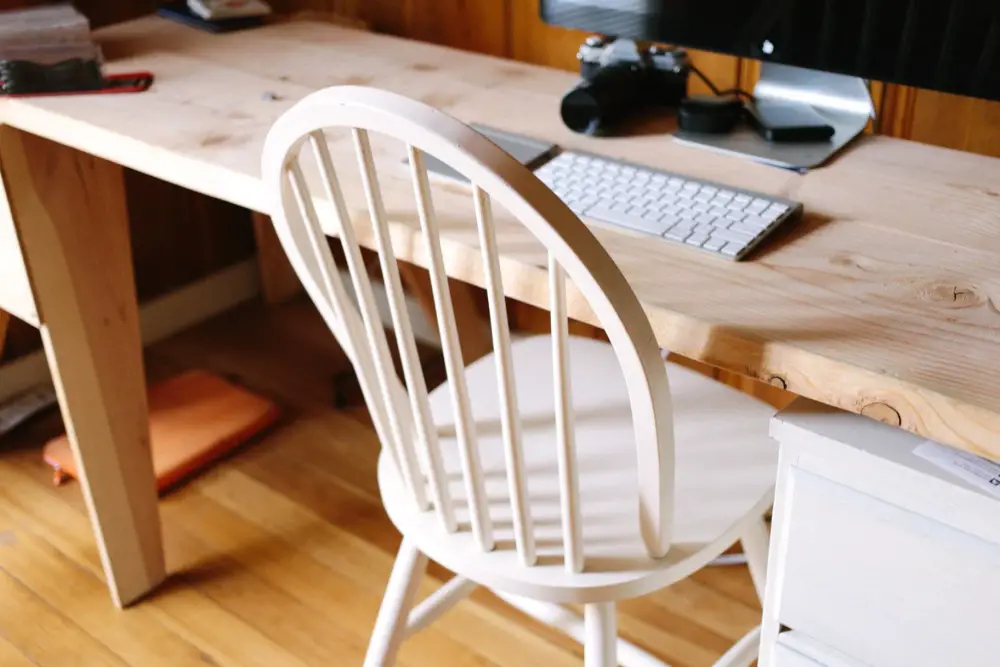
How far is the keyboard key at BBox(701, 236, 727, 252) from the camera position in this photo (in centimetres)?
90

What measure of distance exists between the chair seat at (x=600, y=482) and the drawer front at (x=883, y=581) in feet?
0.57

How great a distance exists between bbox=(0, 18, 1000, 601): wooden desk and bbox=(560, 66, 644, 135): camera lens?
0.08 ft

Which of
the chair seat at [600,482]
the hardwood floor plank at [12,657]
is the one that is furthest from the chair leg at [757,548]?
the hardwood floor plank at [12,657]

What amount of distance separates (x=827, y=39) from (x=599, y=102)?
0.83ft

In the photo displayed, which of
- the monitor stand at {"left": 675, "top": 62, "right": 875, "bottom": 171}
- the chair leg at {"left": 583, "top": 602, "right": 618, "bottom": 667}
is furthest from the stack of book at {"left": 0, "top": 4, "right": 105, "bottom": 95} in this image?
the chair leg at {"left": 583, "top": 602, "right": 618, "bottom": 667}

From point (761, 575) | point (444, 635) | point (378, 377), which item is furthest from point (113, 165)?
point (761, 575)

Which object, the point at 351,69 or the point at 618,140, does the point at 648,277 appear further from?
the point at 351,69

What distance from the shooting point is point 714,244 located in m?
0.90

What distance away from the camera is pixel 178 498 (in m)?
1.83

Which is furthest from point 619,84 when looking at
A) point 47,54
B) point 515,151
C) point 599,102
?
point 47,54

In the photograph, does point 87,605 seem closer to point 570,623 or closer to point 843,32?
point 570,623

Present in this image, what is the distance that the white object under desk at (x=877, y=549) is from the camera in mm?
708

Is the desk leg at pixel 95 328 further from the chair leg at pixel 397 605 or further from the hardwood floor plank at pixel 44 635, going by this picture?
the chair leg at pixel 397 605

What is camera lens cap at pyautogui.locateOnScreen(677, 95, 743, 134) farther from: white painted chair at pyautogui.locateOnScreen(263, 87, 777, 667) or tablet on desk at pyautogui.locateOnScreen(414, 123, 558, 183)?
white painted chair at pyautogui.locateOnScreen(263, 87, 777, 667)
